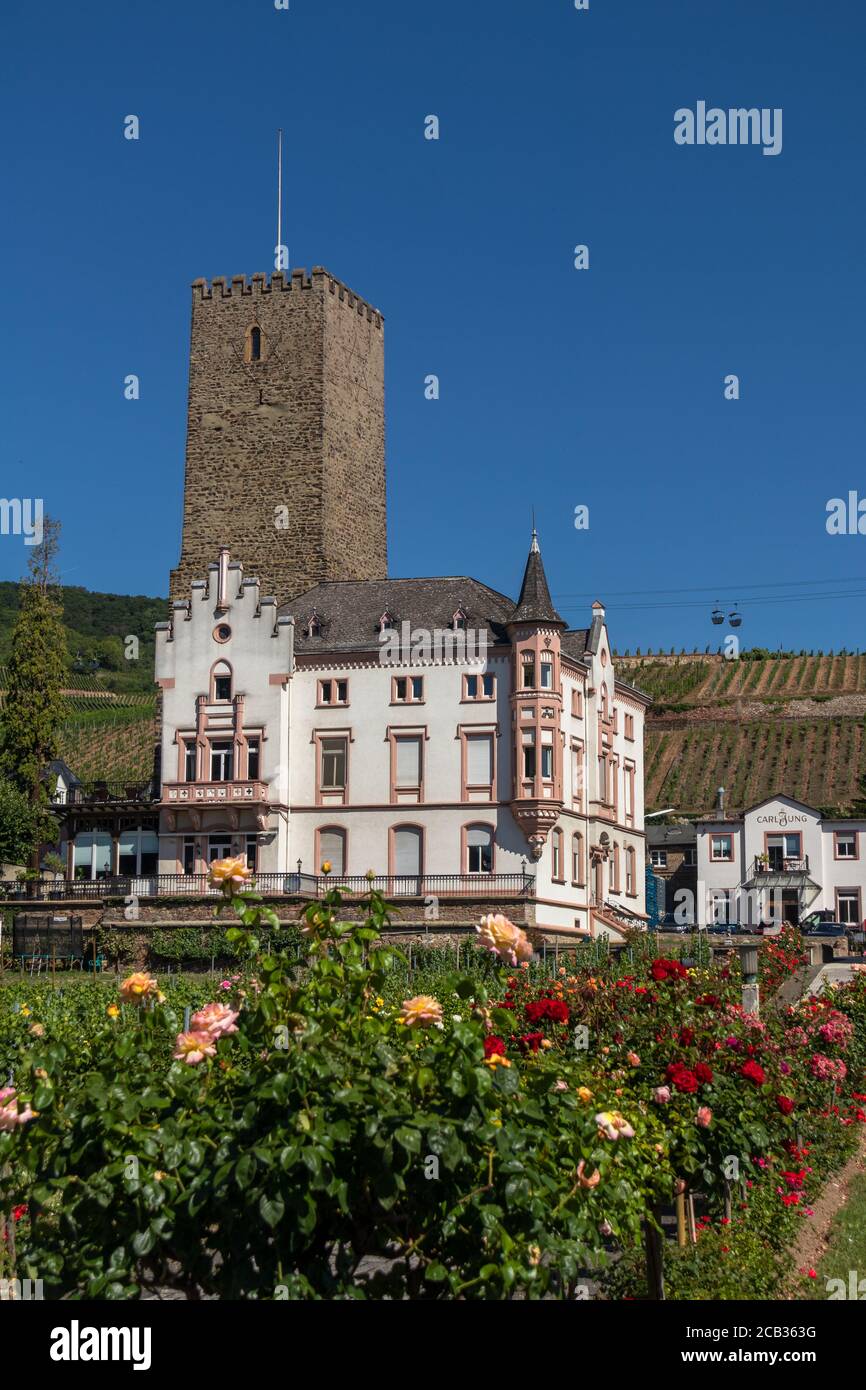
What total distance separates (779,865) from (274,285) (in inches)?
1378

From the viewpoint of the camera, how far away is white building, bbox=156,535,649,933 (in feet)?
181

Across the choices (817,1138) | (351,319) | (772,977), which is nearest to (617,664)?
(351,319)

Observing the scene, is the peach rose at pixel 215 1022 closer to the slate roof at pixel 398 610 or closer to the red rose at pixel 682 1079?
the red rose at pixel 682 1079

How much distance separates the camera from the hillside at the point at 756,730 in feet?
345

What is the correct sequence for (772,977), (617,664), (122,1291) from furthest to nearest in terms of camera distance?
(617,664) < (772,977) < (122,1291)

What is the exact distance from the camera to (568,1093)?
9.98m

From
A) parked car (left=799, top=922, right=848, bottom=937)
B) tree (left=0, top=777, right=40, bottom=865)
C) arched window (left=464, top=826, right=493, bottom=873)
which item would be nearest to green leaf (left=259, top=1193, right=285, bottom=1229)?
arched window (left=464, top=826, right=493, bottom=873)

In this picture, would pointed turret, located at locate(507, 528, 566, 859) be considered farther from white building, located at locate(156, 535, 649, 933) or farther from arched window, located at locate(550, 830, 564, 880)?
arched window, located at locate(550, 830, 564, 880)

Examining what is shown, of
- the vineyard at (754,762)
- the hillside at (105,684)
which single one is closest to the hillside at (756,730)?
the vineyard at (754,762)

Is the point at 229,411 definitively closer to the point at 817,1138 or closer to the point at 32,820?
the point at 32,820

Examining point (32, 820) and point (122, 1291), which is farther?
point (32, 820)

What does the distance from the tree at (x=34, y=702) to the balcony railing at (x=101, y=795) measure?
5.46 ft

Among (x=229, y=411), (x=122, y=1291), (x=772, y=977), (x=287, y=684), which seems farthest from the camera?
(x=229, y=411)
